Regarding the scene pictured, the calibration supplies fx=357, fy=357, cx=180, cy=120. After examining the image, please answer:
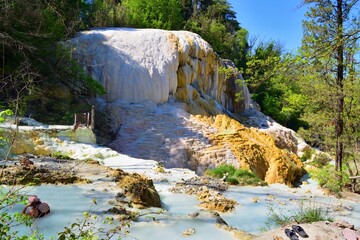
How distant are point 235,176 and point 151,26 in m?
14.2

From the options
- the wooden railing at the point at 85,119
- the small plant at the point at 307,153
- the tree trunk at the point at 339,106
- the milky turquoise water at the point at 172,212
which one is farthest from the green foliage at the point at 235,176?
the small plant at the point at 307,153

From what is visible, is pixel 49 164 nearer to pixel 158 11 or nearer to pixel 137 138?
pixel 137 138

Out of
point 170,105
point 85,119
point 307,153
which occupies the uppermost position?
point 170,105

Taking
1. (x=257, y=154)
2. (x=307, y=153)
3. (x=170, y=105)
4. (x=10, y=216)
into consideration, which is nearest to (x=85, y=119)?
(x=170, y=105)

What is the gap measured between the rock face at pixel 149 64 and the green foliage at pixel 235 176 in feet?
16.3

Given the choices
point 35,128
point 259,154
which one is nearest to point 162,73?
point 259,154

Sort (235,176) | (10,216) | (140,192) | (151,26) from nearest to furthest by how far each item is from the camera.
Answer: (10,216), (140,192), (235,176), (151,26)

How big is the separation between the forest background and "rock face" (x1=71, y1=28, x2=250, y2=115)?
3.48 ft

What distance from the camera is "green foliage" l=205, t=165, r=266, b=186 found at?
28.7ft

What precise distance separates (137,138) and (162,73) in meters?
3.43

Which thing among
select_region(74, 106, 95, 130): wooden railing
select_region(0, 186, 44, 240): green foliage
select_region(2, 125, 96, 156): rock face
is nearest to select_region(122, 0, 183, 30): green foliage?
select_region(74, 106, 95, 130): wooden railing

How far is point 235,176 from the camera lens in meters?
9.21

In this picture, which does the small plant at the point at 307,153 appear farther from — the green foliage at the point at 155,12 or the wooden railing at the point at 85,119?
the wooden railing at the point at 85,119

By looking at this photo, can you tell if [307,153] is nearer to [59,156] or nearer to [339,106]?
[339,106]
